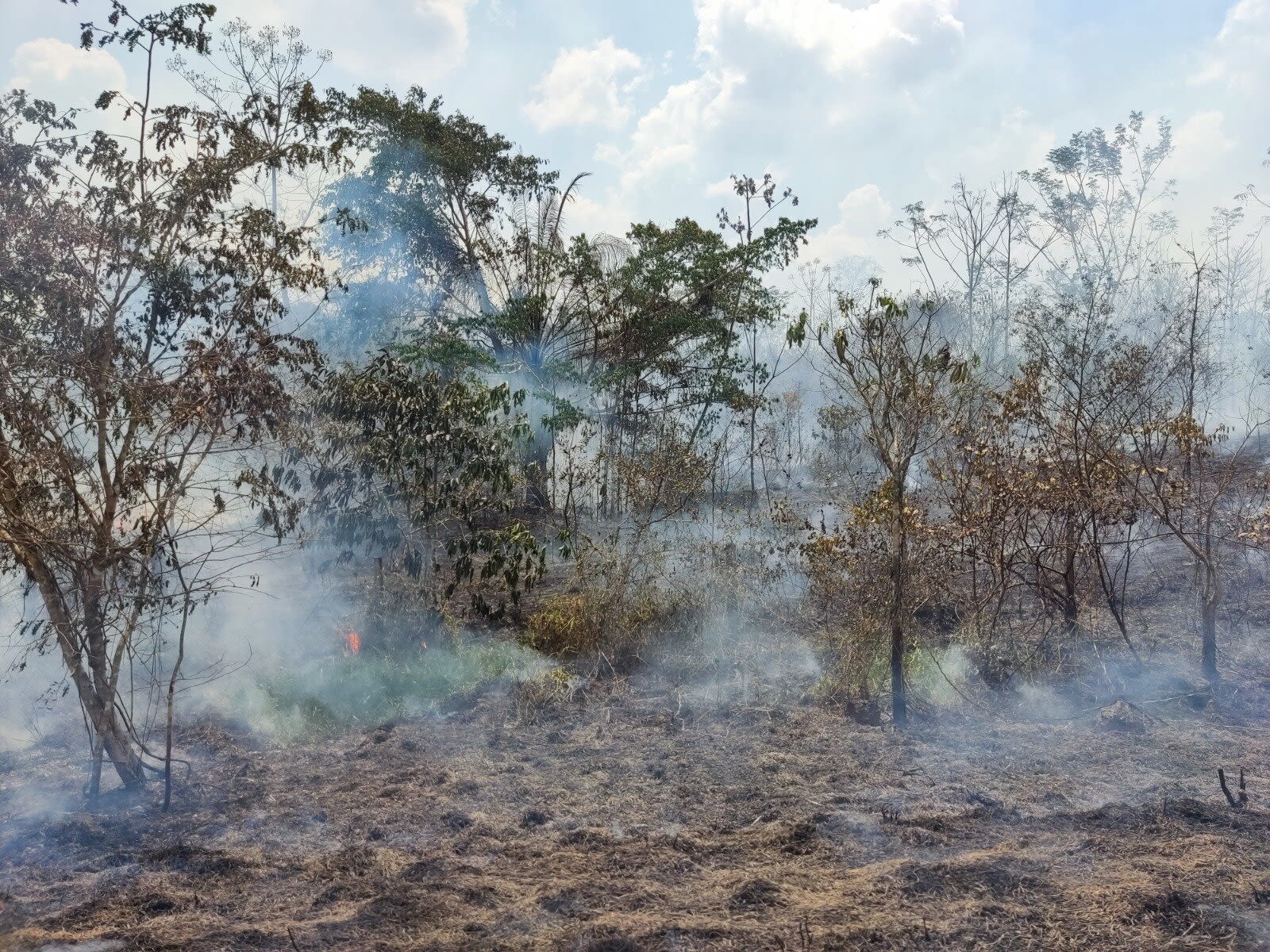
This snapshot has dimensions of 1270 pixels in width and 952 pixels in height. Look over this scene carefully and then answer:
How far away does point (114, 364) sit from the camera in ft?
16.8

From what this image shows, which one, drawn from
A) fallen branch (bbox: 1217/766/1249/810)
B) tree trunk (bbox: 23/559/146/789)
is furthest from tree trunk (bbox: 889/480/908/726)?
tree trunk (bbox: 23/559/146/789)

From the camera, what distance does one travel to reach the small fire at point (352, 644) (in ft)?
25.0

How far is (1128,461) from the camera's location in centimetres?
780

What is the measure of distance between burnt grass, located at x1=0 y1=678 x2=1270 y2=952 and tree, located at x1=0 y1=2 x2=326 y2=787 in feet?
2.87

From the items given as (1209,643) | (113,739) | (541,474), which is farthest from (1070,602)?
(541,474)

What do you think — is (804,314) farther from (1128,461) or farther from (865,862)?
(1128,461)

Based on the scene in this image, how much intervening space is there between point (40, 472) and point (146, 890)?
223cm

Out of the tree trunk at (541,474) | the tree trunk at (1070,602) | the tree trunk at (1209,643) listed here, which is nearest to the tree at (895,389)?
the tree trunk at (1070,602)

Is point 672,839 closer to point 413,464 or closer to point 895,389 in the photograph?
point 895,389

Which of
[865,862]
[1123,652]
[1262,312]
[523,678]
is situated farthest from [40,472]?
[1262,312]

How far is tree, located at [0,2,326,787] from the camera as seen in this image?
4793mm

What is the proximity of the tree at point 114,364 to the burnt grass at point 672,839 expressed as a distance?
87 cm

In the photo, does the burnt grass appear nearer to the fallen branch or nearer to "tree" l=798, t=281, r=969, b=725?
the fallen branch

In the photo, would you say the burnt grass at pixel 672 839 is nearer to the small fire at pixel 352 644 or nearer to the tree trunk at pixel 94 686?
the tree trunk at pixel 94 686
